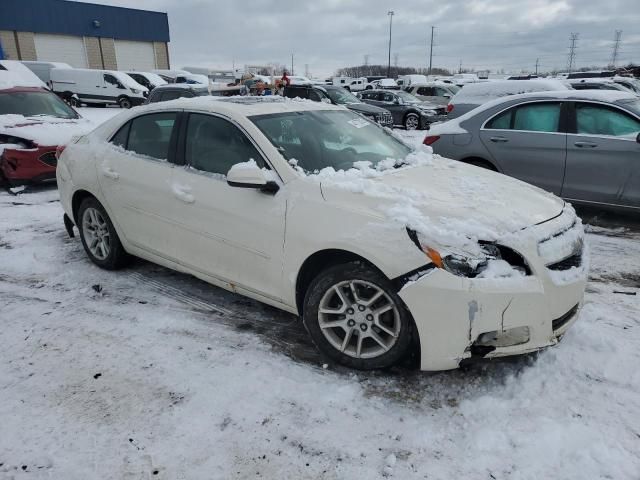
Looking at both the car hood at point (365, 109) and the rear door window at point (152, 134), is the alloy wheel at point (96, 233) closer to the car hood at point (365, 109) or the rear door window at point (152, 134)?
the rear door window at point (152, 134)

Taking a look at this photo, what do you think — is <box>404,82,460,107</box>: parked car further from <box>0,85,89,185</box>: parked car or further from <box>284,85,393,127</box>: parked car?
<box>0,85,89,185</box>: parked car

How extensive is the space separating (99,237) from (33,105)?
5863 millimetres

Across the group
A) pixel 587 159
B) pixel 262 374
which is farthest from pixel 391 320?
pixel 587 159

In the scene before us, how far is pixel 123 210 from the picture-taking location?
4.14m

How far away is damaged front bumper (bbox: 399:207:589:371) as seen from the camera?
2.55 meters

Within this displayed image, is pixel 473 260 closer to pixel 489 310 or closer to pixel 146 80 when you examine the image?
pixel 489 310

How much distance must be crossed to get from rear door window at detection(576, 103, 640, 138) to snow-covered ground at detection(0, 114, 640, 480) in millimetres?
2514

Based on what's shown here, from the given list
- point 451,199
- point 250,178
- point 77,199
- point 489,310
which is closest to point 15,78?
point 77,199

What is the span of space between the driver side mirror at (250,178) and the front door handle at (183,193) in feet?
1.76

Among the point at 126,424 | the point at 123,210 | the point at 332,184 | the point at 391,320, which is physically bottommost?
the point at 126,424

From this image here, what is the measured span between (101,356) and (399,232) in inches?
84.6

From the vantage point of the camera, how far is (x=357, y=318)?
116 inches

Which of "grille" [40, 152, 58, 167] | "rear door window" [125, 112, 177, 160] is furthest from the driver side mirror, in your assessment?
"grille" [40, 152, 58, 167]

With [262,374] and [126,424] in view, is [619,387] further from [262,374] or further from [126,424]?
[126,424]
